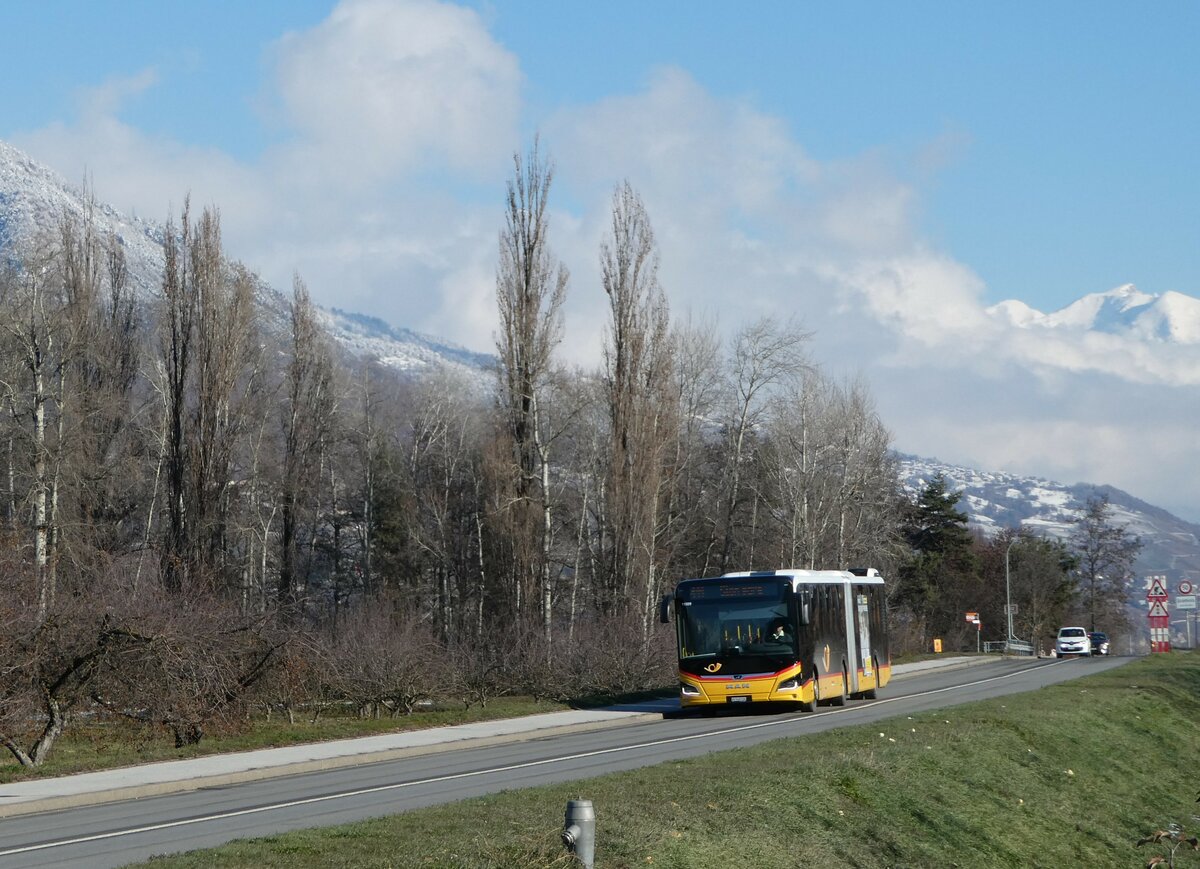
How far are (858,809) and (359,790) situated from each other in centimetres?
652

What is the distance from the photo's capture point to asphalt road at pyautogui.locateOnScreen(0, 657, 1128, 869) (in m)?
13.3

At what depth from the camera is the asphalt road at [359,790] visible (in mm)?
13344

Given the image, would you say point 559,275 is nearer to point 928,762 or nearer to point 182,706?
A: point 182,706

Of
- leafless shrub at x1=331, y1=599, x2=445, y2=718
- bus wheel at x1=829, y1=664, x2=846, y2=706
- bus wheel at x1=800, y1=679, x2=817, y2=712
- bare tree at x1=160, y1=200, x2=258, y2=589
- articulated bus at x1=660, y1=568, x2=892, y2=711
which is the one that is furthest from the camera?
bare tree at x1=160, y1=200, x2=258, y2=589

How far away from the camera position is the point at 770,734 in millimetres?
24859

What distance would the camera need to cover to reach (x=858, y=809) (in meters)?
14.9

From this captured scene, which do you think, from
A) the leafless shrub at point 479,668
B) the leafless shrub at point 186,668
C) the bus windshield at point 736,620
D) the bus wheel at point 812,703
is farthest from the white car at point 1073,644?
the leafless shrub at point 186,668

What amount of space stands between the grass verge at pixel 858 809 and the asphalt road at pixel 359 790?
1644 mm

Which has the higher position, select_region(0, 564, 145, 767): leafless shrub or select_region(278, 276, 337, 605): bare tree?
select_region(278, 276, 337, 605): bare tree

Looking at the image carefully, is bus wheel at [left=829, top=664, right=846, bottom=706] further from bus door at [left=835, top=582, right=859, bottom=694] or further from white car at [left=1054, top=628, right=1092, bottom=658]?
white car at [left=1054, top=628, right=1092, bottom=658]

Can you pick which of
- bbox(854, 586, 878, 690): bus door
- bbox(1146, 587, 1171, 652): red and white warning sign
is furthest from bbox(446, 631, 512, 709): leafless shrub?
bbox(1146, 587, 1171, 652): red and white warning sign

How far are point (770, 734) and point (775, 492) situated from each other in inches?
1856

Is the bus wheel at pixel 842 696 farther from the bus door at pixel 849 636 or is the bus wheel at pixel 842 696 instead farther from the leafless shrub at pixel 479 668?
the leafless shrub at pixel 479 668

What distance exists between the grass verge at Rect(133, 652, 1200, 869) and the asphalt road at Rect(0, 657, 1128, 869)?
164 cm
